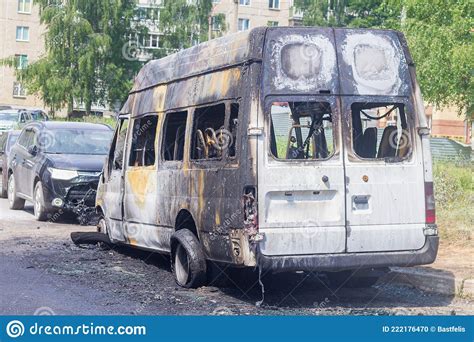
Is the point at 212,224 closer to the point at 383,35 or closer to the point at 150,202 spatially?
the point at 150,202

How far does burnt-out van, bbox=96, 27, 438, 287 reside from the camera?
27.4 feet

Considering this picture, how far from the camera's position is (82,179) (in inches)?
621

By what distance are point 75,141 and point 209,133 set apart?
26.9 ft

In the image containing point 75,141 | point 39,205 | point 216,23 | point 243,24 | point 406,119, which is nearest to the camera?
point 406,119

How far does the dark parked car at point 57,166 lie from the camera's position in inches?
622

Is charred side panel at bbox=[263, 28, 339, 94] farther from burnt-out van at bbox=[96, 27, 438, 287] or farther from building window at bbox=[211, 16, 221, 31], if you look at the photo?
building window at bbox=[211, 16, 221, 31]

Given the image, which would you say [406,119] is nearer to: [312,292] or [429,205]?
[429,205]

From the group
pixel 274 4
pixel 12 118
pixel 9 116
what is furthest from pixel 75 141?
pixel 274 4

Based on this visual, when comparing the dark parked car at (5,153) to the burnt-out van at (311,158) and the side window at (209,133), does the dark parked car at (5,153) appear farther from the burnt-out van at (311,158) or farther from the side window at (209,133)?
the burnt-out van at (311,158)

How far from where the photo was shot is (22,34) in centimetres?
7031

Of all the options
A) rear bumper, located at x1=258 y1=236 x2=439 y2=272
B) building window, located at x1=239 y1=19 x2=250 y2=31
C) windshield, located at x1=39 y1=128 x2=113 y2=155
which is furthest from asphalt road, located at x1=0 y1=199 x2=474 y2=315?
building window, located at x1=239 y1=19 x2=250 y2=31

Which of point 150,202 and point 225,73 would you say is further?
point 150,202

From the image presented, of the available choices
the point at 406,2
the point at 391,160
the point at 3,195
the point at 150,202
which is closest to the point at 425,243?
the point at 391,160

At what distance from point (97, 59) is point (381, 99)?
5433cm
